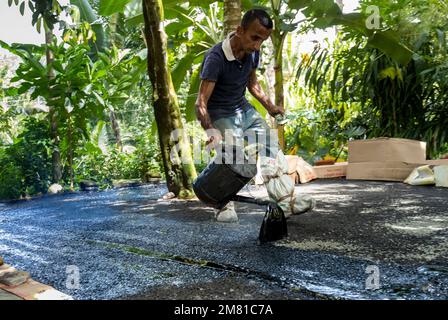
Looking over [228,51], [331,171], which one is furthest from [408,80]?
[228,51]

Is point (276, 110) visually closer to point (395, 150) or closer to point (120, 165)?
point (395, 150)

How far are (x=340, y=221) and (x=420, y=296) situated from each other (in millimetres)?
1390

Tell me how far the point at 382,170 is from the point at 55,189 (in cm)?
451

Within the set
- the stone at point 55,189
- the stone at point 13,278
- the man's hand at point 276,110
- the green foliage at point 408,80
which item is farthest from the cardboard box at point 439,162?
the stone at point 55,189

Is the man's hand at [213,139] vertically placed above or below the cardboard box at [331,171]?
above

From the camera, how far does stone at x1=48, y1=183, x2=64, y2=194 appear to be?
5973 mm

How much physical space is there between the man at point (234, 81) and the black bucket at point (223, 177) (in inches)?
5.8

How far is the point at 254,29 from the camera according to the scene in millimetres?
2260

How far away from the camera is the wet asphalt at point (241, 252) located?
153 cm

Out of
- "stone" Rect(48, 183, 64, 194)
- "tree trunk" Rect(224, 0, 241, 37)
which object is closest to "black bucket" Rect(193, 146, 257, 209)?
"tree trunk" Rect(224, 0, 241, 37)

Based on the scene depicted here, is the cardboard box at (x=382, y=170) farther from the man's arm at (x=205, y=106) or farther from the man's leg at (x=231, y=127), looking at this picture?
the man's arm at (x=205, y=106)

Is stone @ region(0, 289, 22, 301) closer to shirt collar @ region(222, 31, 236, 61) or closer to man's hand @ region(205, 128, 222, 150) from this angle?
man's hand @ region(205, 128, 222, 150)

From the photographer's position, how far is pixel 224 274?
171cm

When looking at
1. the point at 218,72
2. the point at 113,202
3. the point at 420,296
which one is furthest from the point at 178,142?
the point at 420,296
